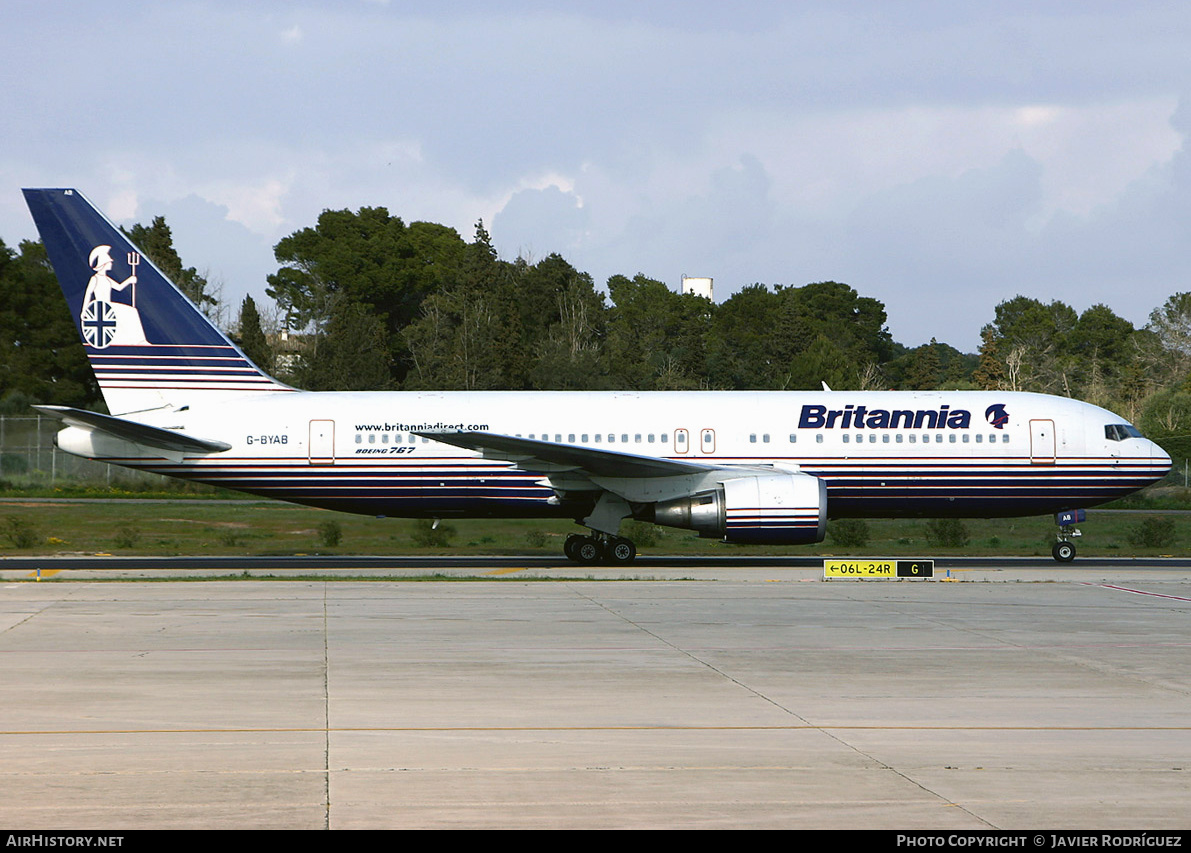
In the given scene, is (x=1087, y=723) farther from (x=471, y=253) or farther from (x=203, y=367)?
(x=471, y=253)

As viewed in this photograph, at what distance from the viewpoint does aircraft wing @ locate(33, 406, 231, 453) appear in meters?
25.1

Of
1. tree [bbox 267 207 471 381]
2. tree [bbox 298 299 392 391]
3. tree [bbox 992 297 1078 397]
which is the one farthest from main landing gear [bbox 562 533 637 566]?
tree [bbox 267 207 471 381]

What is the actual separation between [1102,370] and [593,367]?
54176mm

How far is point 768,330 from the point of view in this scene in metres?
117

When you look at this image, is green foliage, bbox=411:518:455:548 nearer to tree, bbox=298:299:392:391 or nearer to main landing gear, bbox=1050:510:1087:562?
main landing gear, bbox=1050:510:1087:562

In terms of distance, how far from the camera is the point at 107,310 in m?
27.5

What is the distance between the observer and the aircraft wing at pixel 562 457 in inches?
966

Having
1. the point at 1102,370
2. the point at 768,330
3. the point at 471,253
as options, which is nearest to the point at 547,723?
the point at 471,253

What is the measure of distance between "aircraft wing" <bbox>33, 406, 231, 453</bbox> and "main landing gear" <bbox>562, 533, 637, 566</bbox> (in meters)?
7.70

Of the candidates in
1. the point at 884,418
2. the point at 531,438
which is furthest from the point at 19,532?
the point at 884,418

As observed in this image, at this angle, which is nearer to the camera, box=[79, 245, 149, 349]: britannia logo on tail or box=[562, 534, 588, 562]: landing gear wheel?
box=[562, 534, 588, 562]: landing gear wheel

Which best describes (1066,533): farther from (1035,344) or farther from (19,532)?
(1035,344)

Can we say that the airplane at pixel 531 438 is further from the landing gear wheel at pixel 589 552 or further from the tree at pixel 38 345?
the tree at pixel 38 345

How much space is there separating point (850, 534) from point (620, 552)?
380 inches
